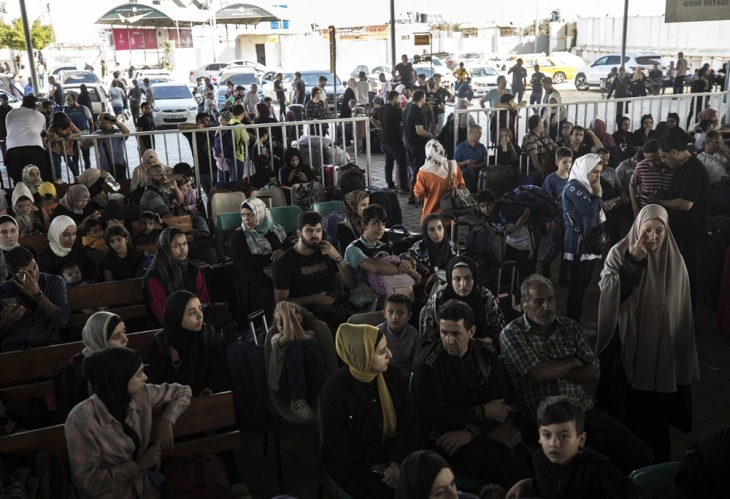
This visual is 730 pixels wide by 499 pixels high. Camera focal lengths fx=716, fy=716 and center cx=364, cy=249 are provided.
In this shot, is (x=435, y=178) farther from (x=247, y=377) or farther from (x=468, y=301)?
(x=247, y=377)

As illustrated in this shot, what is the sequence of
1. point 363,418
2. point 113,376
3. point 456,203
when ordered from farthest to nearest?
point 456,203 < point 363,418 < point 113,376

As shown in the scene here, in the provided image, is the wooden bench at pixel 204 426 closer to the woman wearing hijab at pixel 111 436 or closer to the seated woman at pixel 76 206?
the woman wearing hijab at pixel 111 436

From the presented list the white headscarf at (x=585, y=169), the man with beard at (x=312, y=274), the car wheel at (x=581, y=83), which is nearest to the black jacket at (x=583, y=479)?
the man with beard at (x=312, y=274)

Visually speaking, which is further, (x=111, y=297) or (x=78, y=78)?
(x=78, y=78)

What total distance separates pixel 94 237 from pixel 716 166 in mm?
7418

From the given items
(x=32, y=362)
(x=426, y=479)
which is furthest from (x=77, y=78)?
(x=426, y=479)

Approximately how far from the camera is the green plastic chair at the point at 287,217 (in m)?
7.77

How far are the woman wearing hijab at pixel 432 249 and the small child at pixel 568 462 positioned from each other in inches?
117

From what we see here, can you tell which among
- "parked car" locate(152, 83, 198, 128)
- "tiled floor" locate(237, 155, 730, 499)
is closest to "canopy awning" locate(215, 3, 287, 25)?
"parked car" locate(152, 83, 198, 128)

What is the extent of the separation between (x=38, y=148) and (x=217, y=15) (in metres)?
9.80

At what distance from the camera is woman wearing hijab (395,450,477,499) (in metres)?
2.84

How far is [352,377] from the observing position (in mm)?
3881

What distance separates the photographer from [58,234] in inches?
251

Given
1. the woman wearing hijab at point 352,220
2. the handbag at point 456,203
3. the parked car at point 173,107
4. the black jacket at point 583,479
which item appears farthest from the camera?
the parked car at point 173,107
